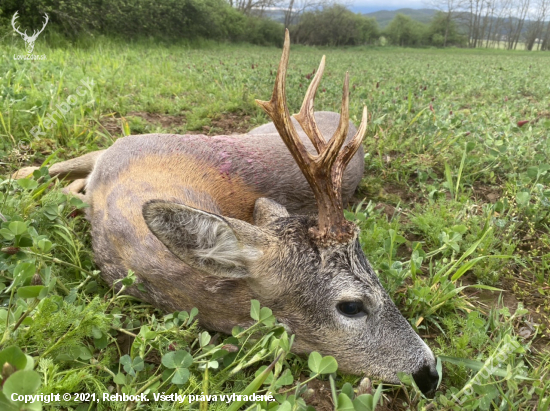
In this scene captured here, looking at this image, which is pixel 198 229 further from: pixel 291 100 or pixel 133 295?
pixel 291 100

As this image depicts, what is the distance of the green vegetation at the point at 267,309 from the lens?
5.32 ft

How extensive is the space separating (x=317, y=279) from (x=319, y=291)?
0.06 m

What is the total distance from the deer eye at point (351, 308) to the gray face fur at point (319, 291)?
11 millimetres

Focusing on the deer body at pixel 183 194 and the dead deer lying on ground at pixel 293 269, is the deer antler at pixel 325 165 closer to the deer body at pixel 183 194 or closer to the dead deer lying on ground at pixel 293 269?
the dead deer lying on ground at pixel 293 269

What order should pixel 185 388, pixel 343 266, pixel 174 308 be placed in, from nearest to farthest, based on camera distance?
1. pixel 185 388
2. pixel 343 266
3. pixel 174 308

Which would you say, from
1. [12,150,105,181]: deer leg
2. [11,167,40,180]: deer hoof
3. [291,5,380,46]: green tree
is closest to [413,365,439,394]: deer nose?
[12,150,105,181]: deer leg

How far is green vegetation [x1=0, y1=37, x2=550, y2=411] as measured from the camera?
1.62m

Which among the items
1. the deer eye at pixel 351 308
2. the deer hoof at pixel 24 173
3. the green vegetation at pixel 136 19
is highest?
the green vegetation at pixel 136 19

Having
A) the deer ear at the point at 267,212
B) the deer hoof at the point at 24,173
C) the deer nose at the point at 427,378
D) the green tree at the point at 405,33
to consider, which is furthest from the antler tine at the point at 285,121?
the green tree at the point at 405,33

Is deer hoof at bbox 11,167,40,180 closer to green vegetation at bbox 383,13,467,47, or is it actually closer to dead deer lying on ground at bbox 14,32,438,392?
dead deer lying on ground at bbox 14,32,438,392

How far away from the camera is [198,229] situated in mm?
1812

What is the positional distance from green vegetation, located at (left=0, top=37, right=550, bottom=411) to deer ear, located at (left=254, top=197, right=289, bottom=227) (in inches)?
23.5

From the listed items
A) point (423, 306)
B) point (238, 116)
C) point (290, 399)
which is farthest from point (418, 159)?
point (290, 399)

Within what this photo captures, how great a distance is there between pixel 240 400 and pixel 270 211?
1.18 metres
